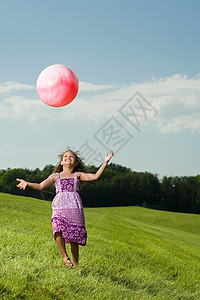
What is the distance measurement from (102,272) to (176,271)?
303 cm

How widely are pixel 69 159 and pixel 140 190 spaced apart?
67.8 meters

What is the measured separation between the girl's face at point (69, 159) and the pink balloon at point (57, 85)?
109cm

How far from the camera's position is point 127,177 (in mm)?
72312

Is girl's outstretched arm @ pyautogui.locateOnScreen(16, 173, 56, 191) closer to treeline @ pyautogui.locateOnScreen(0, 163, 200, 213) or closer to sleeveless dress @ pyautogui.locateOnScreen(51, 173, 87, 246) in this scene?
sleeveless dress @ pyautogui.locateOnScreen(51, 173, 87, 246)

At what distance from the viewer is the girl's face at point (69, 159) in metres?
4.80

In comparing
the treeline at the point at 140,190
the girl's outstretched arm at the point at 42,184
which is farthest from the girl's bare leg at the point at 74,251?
the treeline at the point at 140,190

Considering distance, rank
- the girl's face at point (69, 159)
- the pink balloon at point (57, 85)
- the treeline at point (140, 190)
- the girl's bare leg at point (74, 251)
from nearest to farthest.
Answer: the girl's bare leg at point (74, 251) → the girl's face at point (69, 159) → the pink balloon at point (57, 85) → the treeline at point (140, 190)

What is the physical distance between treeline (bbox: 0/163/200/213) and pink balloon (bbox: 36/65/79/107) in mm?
60119

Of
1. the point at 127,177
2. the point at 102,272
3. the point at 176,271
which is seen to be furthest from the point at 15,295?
the point at 127,177

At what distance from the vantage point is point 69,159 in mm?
4805

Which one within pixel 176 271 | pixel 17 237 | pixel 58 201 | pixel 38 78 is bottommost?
pixel 176 271

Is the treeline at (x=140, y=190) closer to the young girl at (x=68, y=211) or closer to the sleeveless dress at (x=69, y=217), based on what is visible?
the young girl at (x=68, y=211)

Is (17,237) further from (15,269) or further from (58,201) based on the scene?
(15,269)

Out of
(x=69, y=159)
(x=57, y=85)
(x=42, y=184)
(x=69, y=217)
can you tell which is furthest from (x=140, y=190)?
(x=69, y=217)
